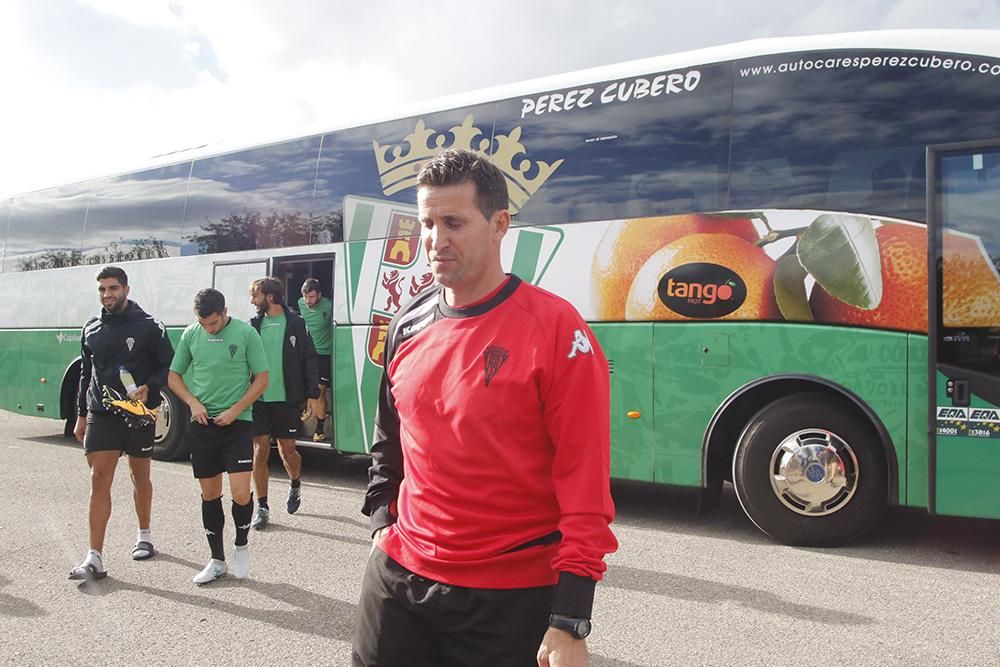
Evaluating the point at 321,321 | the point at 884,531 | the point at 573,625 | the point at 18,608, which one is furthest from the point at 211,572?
the point at 884,531

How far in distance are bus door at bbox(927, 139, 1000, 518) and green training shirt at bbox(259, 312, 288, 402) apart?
5083 mm

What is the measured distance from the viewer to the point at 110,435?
565cm

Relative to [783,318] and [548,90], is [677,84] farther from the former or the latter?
[783,318]

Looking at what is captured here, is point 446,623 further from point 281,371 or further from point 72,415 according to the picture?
point 72,415

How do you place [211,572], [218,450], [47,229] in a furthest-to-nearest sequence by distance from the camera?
[47,229]
[218,450]
[211,572]

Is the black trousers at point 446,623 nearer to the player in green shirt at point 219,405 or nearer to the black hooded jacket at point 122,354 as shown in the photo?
the player in green shirt at point 219,405

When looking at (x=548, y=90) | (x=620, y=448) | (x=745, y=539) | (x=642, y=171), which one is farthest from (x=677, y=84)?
(x=745, y=539)

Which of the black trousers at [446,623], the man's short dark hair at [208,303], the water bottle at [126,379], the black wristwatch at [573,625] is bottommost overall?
the black trousers at [446,623]

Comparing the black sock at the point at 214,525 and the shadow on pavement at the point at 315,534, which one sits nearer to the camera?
the black sock at the point at 214,525

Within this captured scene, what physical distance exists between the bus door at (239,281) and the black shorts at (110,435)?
3.63 m

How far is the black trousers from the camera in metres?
1.92

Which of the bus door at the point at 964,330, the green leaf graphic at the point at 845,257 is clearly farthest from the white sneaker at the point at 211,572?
the bus door at the point at 964,330

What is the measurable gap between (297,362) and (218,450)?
1740mm

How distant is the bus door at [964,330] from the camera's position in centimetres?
554
